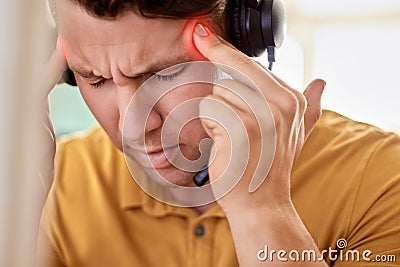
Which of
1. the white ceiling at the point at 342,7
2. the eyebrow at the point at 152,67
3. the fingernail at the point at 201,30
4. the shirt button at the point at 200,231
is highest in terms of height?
the white ceiling at the point at 342,7

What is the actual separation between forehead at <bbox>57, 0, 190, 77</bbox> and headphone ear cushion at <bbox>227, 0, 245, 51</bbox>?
0.16 feet

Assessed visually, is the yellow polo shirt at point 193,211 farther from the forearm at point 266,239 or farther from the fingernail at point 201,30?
the fingernail at point 201,30

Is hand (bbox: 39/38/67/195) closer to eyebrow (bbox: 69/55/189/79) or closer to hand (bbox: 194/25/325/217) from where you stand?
eyebrow (bbox: 69/55/189/79)

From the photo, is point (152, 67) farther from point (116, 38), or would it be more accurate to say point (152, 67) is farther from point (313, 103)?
point (313, 103)

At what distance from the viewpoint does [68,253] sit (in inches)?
26.4

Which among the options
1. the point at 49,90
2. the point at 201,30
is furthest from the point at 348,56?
the point at 49,90

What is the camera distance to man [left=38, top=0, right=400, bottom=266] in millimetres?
630

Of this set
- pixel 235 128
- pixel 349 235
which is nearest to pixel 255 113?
pixel 235 128

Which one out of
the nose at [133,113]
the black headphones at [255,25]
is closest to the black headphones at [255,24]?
the black headphones at [255,25]

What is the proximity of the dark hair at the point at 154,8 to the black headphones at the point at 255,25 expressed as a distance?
19 mm

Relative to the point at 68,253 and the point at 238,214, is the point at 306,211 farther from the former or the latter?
the point at 68,253

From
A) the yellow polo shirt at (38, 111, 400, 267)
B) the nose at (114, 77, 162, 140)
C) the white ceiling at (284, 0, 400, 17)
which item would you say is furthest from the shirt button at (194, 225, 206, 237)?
the white ceiling at (284, 0, 400, 17)

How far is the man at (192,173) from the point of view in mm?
630

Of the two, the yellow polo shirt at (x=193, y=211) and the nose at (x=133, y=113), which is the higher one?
the nose at (x=133, y=113)
